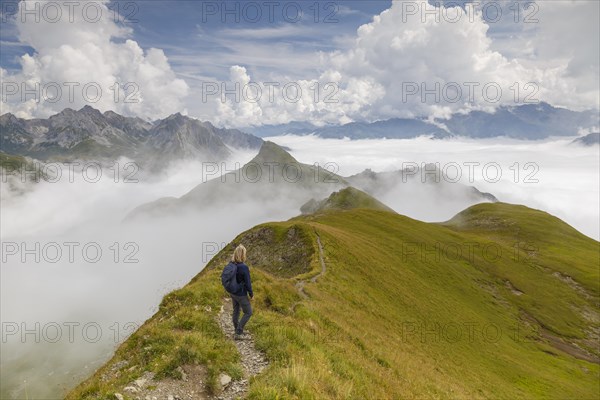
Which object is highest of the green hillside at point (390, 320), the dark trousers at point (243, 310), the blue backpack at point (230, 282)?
the blue backpack at point (230, 282)

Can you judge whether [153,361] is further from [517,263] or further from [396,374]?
[517,263]

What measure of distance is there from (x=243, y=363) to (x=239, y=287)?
3508 millimetres

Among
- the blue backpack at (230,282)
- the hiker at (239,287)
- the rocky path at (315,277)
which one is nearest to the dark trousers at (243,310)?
the hiker at (239,287)

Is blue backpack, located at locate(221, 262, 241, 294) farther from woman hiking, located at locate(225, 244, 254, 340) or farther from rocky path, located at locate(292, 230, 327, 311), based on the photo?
rocky path, located at locate(292, 230, 327, 311)

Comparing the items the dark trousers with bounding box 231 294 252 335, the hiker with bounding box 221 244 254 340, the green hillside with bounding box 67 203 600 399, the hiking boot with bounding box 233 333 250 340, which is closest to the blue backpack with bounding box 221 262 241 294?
the hiker with bounding box 221 244 254 340

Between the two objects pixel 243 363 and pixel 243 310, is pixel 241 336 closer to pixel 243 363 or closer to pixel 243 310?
pixel 243 310

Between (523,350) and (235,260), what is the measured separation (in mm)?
59045

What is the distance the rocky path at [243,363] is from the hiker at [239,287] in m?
0.61

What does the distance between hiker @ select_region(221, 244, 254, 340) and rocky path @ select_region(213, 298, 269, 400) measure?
2.02ft

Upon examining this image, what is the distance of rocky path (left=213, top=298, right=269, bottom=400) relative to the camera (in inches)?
487

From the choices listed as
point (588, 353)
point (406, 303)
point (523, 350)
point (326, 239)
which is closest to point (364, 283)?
point (406, 303)

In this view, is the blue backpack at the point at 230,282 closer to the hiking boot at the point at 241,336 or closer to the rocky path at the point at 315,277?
the hiking boot at the point at 241,336

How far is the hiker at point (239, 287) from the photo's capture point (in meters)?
16.5

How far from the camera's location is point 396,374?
65.7 ft
